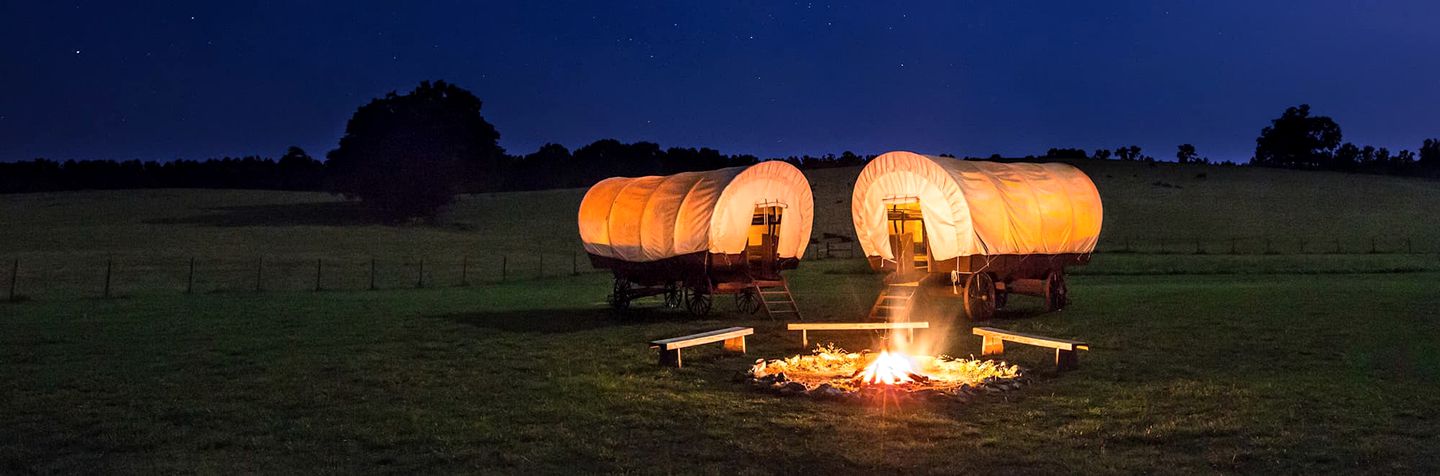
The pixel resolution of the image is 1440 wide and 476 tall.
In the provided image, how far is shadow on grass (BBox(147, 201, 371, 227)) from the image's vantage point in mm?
56259

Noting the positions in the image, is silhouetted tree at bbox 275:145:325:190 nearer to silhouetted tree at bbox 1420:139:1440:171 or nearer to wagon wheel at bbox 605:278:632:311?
wagon wheel at bbox 605:278:632:311

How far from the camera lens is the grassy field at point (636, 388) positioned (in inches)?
285

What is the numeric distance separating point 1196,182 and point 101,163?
330 feet

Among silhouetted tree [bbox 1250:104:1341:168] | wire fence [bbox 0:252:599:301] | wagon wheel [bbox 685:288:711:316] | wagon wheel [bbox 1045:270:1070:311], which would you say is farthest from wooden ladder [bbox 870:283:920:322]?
silhouetted tree [bbox 1250:104:1341:168]

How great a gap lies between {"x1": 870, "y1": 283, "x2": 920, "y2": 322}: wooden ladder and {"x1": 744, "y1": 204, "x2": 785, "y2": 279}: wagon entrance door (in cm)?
256

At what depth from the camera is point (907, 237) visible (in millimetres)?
19656

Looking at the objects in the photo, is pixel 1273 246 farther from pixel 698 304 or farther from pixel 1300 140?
pixel 1300 140

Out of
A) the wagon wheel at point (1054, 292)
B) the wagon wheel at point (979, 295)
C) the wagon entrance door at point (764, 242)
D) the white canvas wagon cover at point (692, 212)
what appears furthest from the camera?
the wagon entrance door at point (764, 242)

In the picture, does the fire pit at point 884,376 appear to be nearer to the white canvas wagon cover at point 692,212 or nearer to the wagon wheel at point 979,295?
the wagon wheel at point 979,295

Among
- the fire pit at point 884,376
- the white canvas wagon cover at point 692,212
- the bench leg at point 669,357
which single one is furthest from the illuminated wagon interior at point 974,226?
the bench leg at point 669,357

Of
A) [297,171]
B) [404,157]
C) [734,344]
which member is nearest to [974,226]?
[734,344]

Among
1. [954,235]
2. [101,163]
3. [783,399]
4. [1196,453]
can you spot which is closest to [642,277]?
[954,235]

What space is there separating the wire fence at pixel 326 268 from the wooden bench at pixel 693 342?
1689 centimetres

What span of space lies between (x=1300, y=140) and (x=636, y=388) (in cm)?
12291
